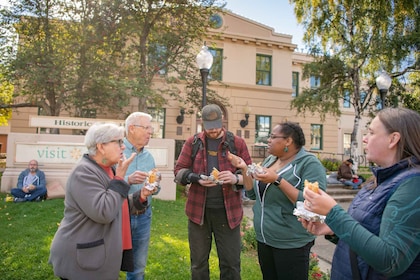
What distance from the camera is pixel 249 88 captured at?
19312mm

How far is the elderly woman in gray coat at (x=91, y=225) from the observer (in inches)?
77.0

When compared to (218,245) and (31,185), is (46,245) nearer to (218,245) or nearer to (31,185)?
(218,245)

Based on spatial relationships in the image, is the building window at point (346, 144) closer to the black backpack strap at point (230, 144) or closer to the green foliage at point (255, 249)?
the green foliage at point (255, 249)

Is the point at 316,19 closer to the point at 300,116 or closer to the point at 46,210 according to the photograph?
the point at 300,116

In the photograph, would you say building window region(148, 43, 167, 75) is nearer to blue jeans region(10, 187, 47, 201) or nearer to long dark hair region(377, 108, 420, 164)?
blue jeans region(10, 187, 47, 201)

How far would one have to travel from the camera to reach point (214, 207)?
303 centimetres

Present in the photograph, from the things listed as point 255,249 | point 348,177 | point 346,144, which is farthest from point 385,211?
point 346,144

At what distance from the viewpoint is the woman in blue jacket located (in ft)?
4.32

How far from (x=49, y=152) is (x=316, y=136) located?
19.2m

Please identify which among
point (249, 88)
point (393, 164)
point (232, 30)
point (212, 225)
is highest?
point (232, 30)

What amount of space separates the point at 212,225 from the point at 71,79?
34.6ft

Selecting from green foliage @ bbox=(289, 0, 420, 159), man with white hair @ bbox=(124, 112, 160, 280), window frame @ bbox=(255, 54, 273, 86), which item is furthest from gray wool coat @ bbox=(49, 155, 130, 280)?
window frame @ bbox=(255, 54, 273, 86)

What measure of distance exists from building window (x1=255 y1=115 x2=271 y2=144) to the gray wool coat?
17.8 metres

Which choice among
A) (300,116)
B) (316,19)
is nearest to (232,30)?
(316,19)
